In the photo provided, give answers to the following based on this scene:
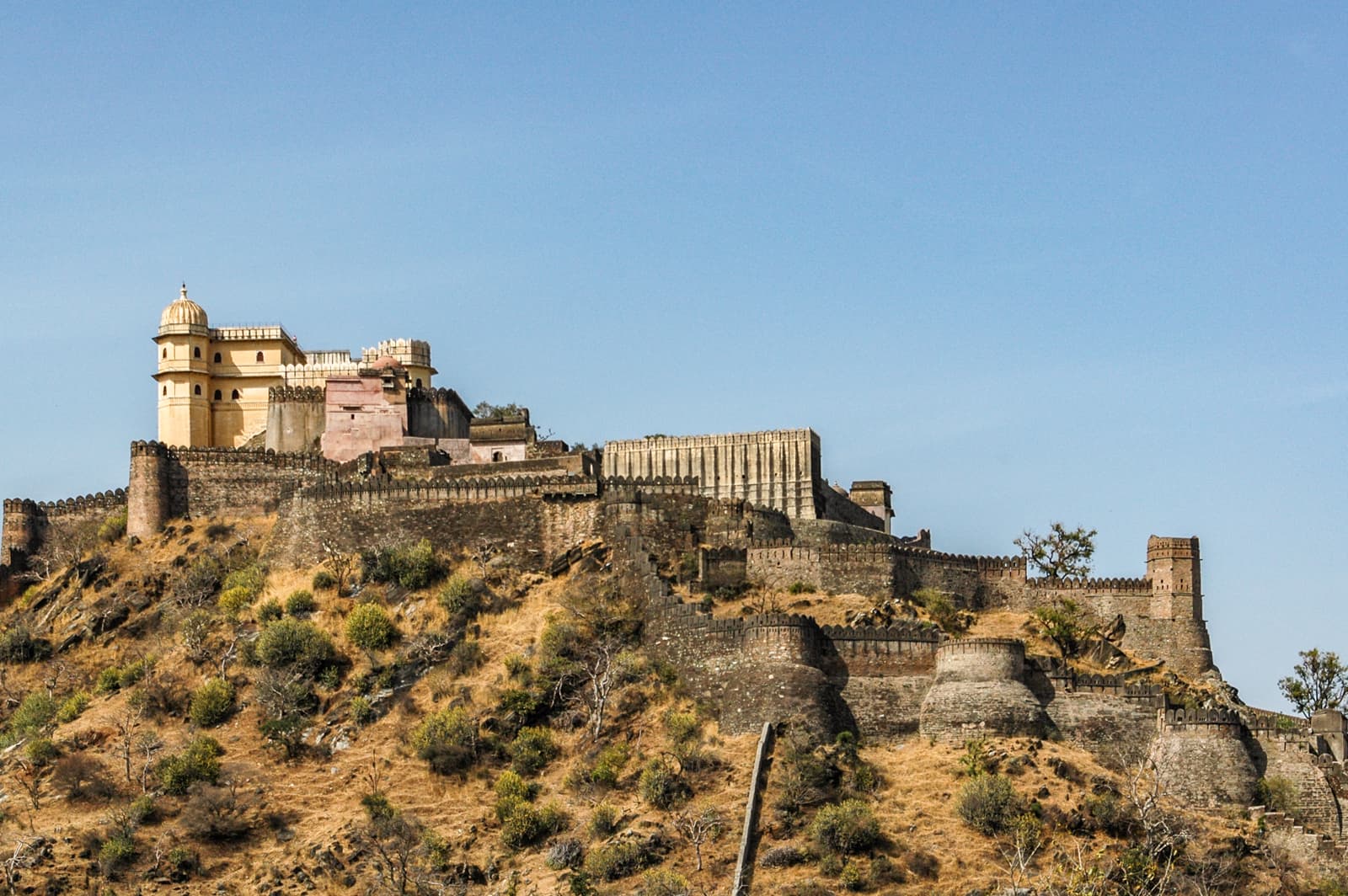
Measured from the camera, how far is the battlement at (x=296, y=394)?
9431 centimetres

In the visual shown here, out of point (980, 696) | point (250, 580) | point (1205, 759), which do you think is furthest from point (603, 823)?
point (250, 580)

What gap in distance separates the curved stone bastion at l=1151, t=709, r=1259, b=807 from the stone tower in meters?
11.7

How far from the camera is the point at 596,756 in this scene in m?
72.2

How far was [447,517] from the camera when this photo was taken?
84.2m

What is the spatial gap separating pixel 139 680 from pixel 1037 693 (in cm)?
2669

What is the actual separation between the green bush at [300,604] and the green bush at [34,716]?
757cm

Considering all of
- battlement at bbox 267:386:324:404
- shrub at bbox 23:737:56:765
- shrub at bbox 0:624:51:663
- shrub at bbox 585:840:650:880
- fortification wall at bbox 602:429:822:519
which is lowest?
shrub at bbox 585:840:650:880

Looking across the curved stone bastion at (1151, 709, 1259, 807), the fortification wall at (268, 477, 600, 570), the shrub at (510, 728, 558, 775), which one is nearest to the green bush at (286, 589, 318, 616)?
the fortification wall at (268, 477, 600, 570)

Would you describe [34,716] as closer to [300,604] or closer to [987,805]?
[300,604]

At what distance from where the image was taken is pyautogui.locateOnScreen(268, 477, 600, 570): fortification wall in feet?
273

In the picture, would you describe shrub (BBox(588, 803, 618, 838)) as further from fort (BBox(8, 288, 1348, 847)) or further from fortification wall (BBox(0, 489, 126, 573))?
fortification wall (BBox(0, 489, 126, 573))

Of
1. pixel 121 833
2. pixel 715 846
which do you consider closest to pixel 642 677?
pixel 715 846

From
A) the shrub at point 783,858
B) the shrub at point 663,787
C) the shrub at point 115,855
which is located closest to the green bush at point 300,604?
the shrub at point 115,855

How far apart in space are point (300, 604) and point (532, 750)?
11.6 meters
